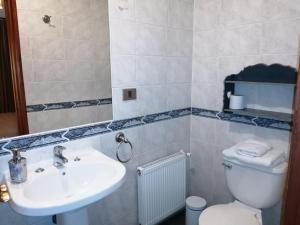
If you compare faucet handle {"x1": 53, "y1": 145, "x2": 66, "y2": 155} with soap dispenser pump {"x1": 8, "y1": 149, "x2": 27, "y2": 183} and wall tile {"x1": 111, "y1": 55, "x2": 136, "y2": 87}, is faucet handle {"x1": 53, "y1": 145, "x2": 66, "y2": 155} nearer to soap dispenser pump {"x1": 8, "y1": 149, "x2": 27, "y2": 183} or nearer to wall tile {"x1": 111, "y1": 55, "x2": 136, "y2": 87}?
soap dispenser pump {"x1": 8, "y1": 149, "x2": 27, "y2": 183}

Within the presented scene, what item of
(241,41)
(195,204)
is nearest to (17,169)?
(195,204)

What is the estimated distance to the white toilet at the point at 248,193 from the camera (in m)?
1.53

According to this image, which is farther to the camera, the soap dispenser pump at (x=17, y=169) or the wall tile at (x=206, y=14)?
the wall tile at (x=206, y=14)

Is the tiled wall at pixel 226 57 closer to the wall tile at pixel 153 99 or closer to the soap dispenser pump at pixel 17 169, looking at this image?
the wall tile at pixel 153 99

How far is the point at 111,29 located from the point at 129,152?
0.86 metres

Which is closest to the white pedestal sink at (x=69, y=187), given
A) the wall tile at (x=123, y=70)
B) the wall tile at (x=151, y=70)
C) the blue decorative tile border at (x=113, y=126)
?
the blue decorative tile border at (x=113, y=126)

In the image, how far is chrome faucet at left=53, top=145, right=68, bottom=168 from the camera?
133cm

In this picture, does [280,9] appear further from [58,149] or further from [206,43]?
[58,149]

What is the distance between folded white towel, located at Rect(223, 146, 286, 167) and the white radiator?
0.48 meters

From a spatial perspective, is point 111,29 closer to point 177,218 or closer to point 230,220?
point 230,220

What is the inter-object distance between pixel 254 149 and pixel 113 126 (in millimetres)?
948

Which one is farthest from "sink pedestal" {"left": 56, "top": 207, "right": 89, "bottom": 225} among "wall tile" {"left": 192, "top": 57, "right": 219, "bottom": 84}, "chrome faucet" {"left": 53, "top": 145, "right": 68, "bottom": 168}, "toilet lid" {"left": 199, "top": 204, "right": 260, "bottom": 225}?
"wall tile" {"left": 192, "top": 57, "right": 219, "bottom": 84}

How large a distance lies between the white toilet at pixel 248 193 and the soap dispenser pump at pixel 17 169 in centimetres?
107

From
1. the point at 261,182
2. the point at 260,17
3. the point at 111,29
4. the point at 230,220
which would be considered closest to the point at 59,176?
the point at 111,29
